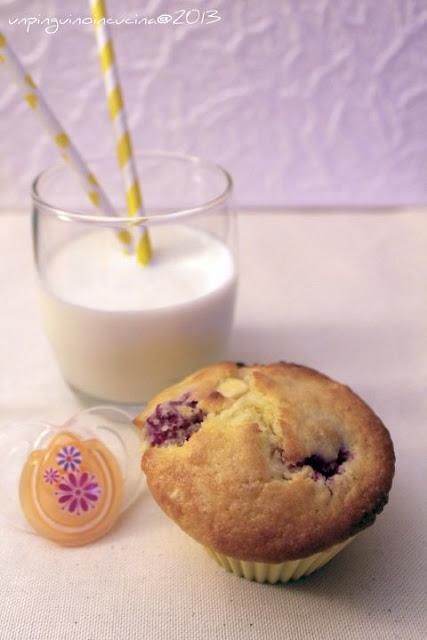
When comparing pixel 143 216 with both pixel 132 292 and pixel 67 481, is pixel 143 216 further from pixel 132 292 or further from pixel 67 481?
pixel 67 481

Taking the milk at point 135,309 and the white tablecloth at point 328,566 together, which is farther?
the milk at point 135,309

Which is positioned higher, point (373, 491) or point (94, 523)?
point (373, 491)

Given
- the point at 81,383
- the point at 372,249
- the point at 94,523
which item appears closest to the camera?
the point at 94,523

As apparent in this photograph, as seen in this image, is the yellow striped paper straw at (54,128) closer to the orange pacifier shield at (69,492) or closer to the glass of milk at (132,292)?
the glass of milk at (132,292)

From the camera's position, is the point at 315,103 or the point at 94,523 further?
the point at 315,103

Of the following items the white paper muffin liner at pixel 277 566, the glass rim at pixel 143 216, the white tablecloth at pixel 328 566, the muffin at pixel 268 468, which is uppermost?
the glass rim at pixel 143 216

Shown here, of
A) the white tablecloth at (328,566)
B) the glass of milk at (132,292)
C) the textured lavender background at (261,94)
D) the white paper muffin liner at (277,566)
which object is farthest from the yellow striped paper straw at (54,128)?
the textured lavender background at (261,94)

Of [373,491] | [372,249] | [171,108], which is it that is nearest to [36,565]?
[373,491]

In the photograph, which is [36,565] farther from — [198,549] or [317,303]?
[317,303]
